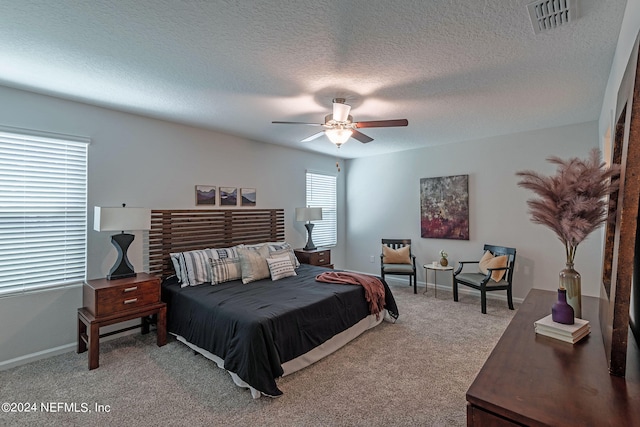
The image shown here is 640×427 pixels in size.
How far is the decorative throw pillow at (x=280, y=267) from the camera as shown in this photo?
385cm

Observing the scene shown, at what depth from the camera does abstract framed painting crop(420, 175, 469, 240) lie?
200 inches

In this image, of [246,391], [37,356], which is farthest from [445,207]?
[37,356]

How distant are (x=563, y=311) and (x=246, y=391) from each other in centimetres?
224

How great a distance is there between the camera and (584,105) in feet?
11.2

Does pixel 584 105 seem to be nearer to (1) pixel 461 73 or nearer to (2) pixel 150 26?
(1) pixel 461 73

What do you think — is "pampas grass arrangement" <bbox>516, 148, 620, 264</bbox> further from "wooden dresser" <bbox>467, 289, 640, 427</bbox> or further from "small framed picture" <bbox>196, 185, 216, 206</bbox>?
"small framed picture" <bbox>196, 185, 216, 206</bbox>

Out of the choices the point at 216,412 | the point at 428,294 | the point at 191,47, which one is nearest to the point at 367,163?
the point at 428,294

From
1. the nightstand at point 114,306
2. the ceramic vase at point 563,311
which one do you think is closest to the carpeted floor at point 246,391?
the nightstand at point 114,306

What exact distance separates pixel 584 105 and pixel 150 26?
4328mm

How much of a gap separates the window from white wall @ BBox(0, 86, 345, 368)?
0.09m

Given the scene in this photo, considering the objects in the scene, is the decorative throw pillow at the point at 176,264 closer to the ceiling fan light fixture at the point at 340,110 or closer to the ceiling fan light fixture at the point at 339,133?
the ceiling fan light fixture at the point at 339,133

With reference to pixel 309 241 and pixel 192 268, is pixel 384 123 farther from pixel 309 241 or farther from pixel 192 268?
pixel 309 241

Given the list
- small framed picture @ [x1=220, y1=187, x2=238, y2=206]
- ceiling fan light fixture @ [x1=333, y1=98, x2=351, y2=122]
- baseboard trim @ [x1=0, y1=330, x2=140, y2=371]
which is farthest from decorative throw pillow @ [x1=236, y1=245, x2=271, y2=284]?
ceiling fan light fixture @ [x1=333, y1=98, x2=351, y2=122]

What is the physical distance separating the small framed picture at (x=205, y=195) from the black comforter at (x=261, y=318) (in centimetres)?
119
